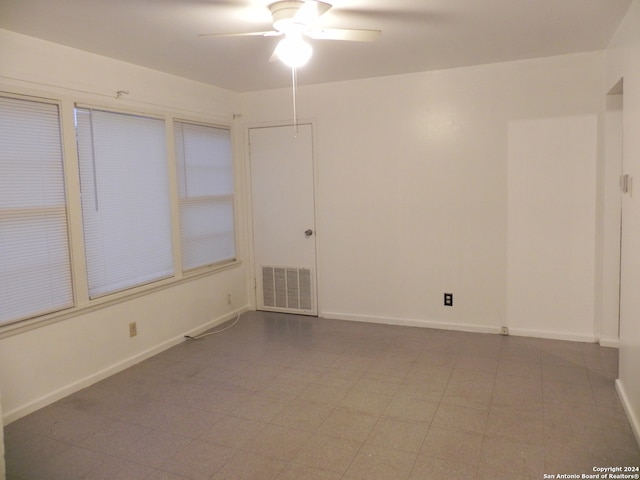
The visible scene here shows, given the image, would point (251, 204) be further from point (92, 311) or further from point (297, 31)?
point (297, 31)

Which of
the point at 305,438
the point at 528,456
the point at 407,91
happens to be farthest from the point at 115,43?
the point at 528,456

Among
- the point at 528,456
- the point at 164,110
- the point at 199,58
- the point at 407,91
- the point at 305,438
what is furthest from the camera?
the point at 407,91

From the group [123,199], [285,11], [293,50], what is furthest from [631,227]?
[123,199]

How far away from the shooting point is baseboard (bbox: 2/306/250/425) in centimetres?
301

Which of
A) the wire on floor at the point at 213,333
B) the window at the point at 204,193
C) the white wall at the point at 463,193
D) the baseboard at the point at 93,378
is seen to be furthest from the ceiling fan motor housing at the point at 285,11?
the wire on floor at the point at 213,333

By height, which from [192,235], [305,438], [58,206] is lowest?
[305,438]

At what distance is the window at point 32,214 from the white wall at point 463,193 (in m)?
2.21

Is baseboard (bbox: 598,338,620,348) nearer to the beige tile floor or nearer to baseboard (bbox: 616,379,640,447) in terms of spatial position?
the beige tile floor

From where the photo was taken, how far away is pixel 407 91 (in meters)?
4.46

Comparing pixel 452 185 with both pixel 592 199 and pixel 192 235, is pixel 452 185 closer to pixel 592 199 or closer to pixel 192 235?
pixel 592 199

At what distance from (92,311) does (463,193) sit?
3.27 m

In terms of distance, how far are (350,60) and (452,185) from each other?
1462 millimetres

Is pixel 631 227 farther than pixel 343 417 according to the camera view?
No

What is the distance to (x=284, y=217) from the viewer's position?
5145 mm
